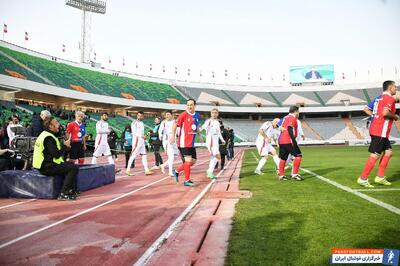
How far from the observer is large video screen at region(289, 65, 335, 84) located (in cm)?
6141

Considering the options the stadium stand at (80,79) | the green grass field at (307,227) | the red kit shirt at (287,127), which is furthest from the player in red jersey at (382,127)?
the stadium stand at (80,79)

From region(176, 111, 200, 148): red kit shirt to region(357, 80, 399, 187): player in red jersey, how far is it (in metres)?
4.06

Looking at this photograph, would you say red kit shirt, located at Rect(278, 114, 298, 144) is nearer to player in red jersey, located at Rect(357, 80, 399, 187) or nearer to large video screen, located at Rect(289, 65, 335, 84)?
player in red jersey, located at Rect(357, 80, 399, 187)

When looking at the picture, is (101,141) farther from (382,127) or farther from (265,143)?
(382,127)

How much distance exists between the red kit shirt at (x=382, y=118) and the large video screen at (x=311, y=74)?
192 ft

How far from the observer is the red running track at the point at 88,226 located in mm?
3080

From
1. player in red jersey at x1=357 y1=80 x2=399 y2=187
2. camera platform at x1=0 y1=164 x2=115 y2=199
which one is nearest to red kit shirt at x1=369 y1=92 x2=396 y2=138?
player in red jersey at x1=357 y1=80 x2=399 y2=187

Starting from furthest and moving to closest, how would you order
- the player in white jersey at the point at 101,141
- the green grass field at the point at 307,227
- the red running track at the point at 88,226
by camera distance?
the player in white jersey at the point at 101,141
the red running track at the point at 88,226
the green grass field at the point at 307,227

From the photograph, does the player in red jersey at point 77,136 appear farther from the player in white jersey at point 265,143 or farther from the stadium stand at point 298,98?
the stadium stand at point 298,98

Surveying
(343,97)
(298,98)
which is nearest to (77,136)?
(298,98)

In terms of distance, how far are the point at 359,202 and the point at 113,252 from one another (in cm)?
378

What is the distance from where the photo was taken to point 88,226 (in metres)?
4.19

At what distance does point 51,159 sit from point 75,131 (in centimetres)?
339

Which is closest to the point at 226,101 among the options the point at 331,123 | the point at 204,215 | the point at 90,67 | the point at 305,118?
the point at 305,118
